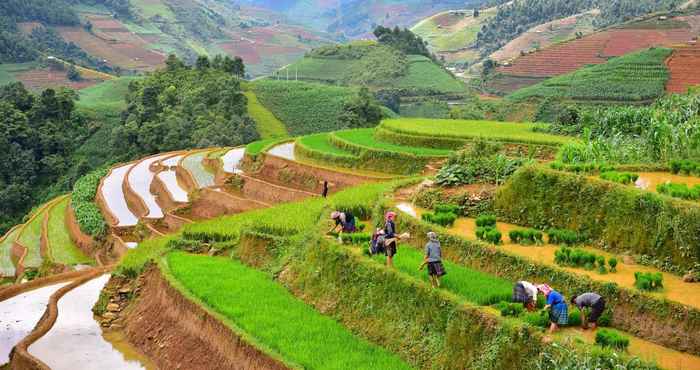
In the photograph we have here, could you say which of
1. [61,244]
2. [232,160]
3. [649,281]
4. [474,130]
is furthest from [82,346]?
[232,160]

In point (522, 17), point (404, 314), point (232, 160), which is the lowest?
point (232, 160)

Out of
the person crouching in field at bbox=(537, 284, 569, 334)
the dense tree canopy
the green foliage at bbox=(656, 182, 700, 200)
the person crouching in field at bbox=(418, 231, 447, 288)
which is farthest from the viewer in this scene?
the dense tree canopy

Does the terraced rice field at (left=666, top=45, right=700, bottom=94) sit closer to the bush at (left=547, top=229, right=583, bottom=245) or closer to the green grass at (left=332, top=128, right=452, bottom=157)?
the green grass at (left=332, top=128, right=452, bottom=157)

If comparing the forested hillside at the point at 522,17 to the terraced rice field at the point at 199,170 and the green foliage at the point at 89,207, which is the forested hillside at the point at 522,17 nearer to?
the terraced rice field at the point at 199,170

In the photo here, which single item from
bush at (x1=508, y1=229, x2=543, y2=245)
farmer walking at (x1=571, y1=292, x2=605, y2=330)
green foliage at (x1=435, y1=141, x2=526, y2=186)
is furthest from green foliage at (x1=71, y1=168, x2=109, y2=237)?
farmer walking at (x1=571, y1=292, x2=605, y2=330)

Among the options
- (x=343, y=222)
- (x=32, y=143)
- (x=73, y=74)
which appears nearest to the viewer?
(x=343, y=222)

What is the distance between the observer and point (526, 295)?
563 inches

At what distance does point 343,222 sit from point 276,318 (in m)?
2.96

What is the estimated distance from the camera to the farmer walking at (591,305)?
13.4 metres

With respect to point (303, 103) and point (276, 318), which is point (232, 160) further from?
point (303, 103)

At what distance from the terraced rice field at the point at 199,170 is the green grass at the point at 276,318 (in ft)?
47.2

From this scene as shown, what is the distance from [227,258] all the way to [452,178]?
5.67 m

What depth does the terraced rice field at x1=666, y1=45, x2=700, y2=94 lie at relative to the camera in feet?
175

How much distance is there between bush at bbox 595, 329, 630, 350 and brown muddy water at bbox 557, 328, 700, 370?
0.11m
